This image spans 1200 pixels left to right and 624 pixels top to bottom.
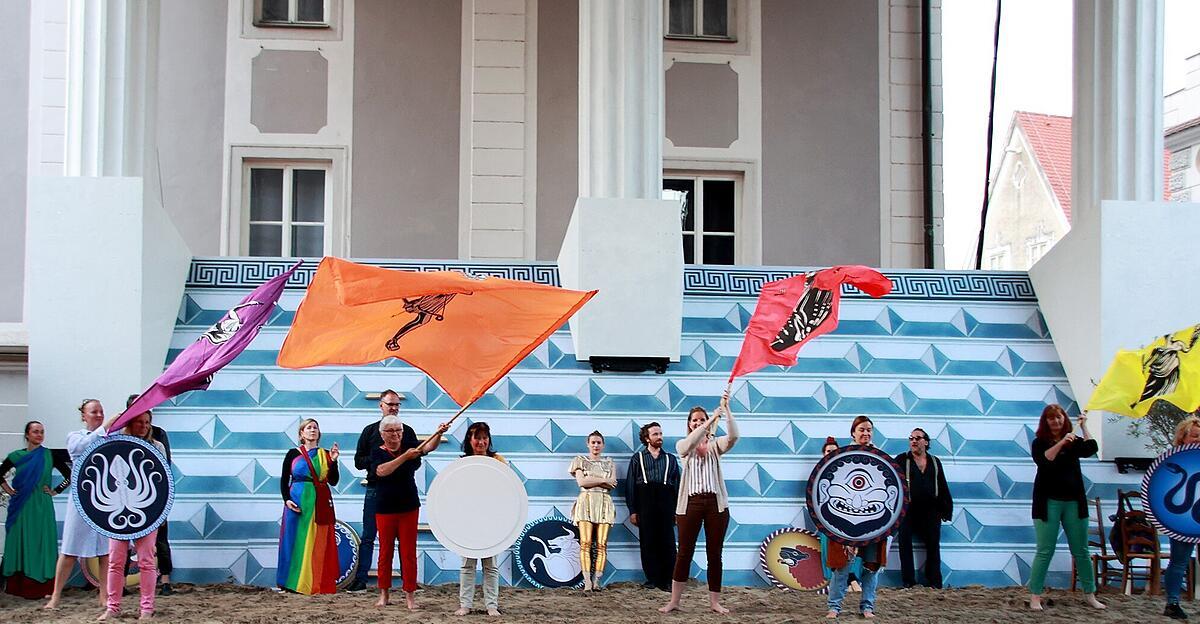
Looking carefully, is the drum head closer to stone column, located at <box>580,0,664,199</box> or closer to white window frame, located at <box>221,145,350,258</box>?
stone column, located at <box>580,0,664,199</box>

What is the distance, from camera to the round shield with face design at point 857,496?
1024 centimetres

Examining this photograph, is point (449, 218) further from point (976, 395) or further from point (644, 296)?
point (976, 395)

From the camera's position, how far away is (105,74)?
1345cm

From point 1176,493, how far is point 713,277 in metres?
5.25

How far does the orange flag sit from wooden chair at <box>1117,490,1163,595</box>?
4.89 meters

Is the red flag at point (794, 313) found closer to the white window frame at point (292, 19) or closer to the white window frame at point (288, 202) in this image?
the white window frame at point (288, 202)

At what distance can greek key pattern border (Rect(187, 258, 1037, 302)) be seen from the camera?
46.6 ft

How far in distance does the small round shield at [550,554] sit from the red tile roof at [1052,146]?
35.5 metres

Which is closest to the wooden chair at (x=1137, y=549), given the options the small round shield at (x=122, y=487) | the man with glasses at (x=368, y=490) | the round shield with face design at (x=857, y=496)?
the round shield with face design at (x=857, y=496)

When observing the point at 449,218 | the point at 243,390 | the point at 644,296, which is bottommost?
the point at 243,390

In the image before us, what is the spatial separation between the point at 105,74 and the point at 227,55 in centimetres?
482

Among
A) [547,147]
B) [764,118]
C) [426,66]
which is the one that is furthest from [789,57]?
[426,66]

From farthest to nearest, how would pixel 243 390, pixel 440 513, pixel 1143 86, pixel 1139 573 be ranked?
pixel 1143 86
pixel 243 390
pixel 1139 573
pixel 440 513

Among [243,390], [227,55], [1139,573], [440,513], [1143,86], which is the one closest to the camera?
[440,513]
